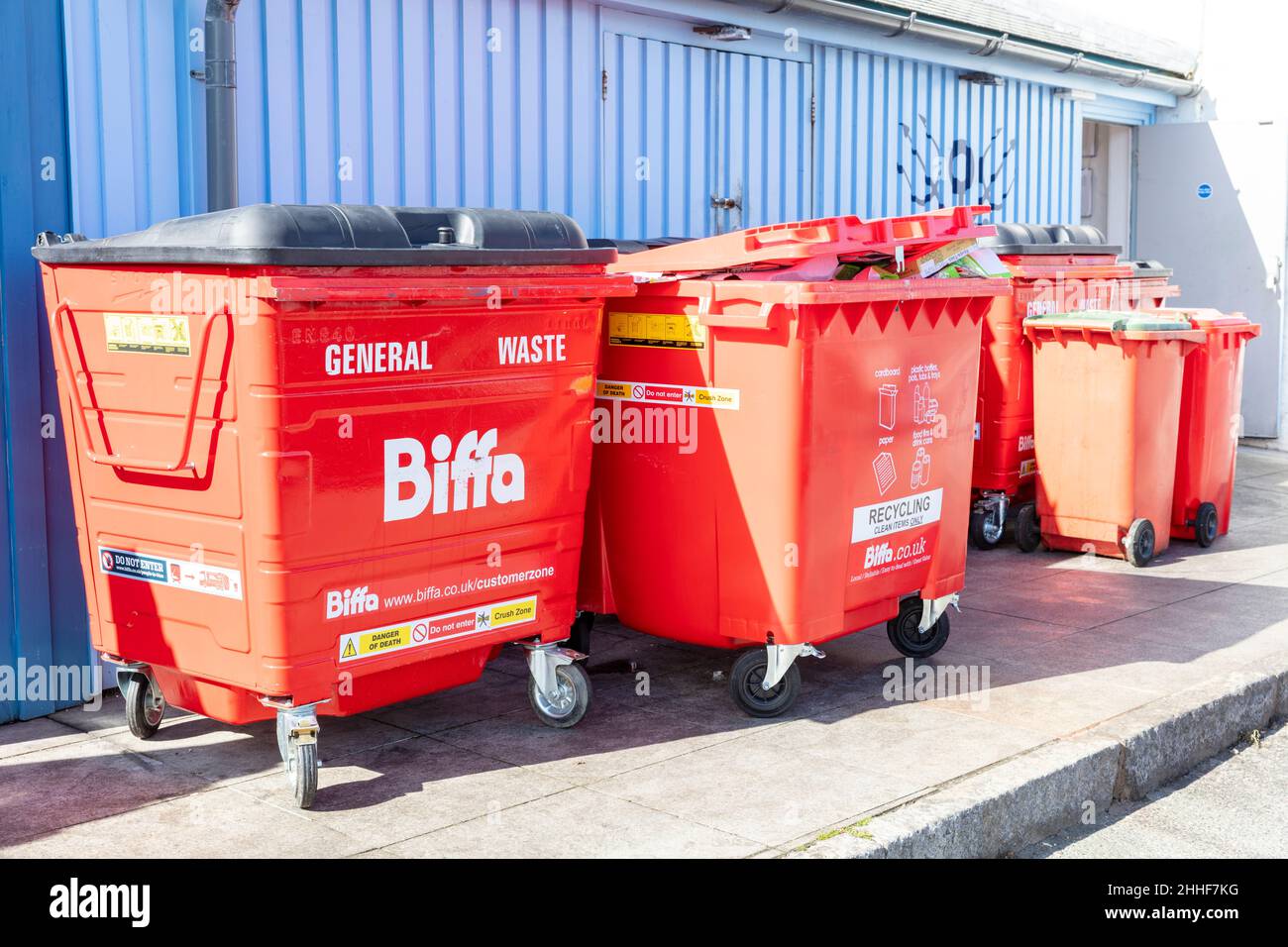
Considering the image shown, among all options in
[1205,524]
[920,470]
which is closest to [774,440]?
[920,470]

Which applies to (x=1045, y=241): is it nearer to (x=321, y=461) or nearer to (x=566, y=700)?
(x=566, y=700)

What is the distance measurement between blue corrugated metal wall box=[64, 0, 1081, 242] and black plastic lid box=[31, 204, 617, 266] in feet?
2.70

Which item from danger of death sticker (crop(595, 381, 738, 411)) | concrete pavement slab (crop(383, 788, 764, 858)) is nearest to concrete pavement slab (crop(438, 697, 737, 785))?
concrete pavement slab (crop(383, 788, 764, 858))

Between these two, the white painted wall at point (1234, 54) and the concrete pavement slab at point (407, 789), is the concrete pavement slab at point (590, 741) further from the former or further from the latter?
the white painted wall at point (1234, 54)

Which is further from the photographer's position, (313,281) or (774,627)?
(774,627)

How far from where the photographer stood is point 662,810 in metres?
4.18

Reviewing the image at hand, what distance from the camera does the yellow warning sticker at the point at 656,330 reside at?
5.09 m

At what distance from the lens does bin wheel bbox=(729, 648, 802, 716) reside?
5109mm

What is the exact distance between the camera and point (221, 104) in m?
5.27

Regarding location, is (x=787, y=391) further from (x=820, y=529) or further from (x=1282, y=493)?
(x=1282, y=493)

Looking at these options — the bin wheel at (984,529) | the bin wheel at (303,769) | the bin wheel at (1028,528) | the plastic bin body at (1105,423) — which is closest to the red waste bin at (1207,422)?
the plastic bin body at (1105,423)

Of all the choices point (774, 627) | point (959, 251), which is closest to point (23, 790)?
point (774, 627)

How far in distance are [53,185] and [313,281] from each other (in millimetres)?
1578

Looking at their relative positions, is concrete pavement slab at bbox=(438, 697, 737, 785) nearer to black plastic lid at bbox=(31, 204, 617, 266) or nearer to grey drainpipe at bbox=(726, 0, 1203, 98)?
black plastic lid at bbox=(31, 204, 617, 266)
